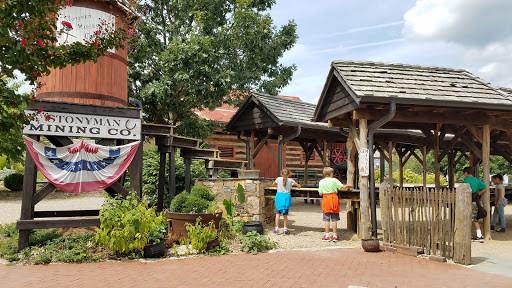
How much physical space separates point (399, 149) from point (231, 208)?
12.3 metres

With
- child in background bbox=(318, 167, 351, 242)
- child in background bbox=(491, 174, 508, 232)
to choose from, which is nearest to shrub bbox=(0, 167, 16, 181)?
child in background bbox=(318, 167, 351, 242)

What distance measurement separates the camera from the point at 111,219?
715 cm

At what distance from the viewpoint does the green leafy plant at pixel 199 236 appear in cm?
752

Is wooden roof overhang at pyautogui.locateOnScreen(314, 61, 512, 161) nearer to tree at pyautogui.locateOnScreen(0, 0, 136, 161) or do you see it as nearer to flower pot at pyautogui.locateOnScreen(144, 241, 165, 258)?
flower pot at pyautogui.locateOnScreen(144, 241, 165, 258)

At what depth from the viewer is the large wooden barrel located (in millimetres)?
7688

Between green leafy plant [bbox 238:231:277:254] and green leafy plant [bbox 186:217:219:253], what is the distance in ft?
2.09

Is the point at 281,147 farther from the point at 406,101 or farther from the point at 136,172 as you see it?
the point at 136,172

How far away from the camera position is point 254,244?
7699mm

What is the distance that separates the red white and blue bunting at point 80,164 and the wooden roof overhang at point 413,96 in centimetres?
482

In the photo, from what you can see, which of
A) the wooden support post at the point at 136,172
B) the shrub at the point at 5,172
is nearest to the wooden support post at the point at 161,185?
the wooden support post at the point at 136,172

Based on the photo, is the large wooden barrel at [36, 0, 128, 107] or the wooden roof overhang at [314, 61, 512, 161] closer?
the large wooden barrel at [36, 0, 128, 107]

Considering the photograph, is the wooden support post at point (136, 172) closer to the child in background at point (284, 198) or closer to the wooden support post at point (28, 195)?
the wooden support post at point (28, 195)

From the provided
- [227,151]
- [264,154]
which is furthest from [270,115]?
[264,154]

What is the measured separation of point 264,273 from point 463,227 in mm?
3351
